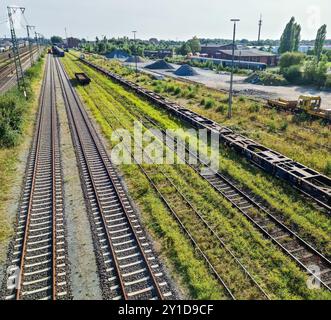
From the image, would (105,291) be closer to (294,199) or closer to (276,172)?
(294,199)

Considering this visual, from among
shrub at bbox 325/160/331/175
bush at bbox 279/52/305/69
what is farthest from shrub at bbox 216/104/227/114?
bush at bbox 279/52/305/69

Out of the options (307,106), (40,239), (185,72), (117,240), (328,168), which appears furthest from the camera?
(185,72)

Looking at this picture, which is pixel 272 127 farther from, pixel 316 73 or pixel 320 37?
pixel 320 37

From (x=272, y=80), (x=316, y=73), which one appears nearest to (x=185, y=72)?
(x=272, y=80)

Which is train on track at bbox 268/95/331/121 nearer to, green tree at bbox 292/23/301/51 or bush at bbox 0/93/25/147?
bush at bbox 0/93/25/147

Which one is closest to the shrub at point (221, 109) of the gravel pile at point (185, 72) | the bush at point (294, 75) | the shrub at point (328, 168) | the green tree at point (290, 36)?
the shrub at point (328, 168)
